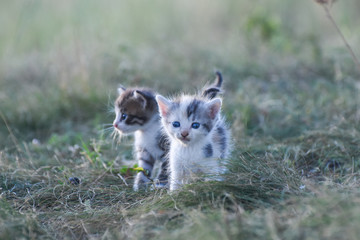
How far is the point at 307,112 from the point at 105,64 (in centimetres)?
334

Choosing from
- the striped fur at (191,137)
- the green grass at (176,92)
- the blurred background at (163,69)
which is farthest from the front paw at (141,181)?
the blurred background at (163,69)

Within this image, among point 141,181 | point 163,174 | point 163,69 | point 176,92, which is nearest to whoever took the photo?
point 141,181

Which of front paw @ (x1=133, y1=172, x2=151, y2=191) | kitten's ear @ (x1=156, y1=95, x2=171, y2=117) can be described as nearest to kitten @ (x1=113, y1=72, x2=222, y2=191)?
front paw @ (x1=133, y1=172, x2=151, y2=191)

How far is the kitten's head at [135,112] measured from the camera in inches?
177

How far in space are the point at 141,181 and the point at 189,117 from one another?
33.8 inches

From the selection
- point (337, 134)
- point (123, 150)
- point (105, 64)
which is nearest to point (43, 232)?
point (123, 150)

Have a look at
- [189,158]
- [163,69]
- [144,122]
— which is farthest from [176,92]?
[189,158]

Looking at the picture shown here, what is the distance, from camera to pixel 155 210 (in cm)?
313

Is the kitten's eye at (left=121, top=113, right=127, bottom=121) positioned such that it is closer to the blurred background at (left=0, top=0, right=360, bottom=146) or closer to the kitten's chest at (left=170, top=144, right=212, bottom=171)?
the blurred background at (left=0, top=0, right=360, bottom=146)

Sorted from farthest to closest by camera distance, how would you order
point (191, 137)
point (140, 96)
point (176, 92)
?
1. point (176, 92)
2. point (140, 96)
3. point (191, 137)

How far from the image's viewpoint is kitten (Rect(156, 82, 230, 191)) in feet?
12.0

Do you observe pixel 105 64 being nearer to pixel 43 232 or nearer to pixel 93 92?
pixel 93 92

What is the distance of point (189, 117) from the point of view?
12.3 ft

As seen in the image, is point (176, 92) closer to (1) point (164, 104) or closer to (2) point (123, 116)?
(2) point (123, 116)
